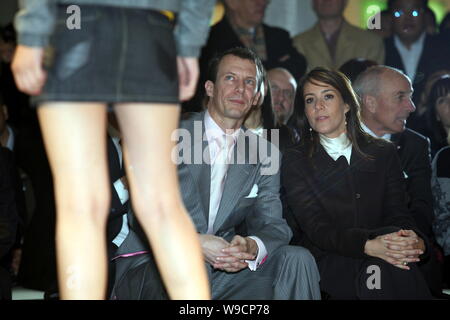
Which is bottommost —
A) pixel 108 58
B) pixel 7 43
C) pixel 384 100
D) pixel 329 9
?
pixel 384 100

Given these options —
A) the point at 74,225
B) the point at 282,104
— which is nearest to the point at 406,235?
the point at 74,225

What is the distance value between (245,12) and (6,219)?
9.19ft

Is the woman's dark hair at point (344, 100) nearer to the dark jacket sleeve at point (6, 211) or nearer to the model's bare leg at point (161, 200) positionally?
the dark jacket sleeve at point (6, 211)

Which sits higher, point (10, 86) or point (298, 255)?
point (10, 86)

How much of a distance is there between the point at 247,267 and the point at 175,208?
1.13 metres

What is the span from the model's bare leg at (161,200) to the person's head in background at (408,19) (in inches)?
151

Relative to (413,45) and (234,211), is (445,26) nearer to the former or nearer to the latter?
(413,45)

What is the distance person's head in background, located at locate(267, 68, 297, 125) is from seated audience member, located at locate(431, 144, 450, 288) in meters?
1.05

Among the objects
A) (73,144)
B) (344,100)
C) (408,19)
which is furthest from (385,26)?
(73,144)

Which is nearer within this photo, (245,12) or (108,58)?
(108,58)

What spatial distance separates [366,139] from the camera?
3.49m

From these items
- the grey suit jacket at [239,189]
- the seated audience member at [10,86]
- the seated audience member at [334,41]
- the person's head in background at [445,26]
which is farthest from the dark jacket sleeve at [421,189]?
the seated audience member at [10,86]

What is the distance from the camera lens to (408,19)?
556 cm

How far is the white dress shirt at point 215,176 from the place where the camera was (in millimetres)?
3072
